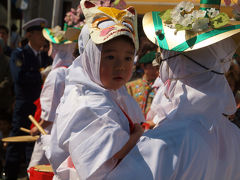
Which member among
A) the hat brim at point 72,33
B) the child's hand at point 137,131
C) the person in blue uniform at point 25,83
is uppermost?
the hat brim at point 72,33

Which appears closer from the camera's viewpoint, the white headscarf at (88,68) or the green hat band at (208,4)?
the green hat band at (208,4)

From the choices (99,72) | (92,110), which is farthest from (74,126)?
(99,72)

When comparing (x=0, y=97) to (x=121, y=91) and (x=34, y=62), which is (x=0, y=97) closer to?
(x=34, y=62)

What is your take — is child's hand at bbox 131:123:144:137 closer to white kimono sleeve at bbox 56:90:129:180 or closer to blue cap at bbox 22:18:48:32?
white kimono sleeve at bbox 56:90:129:180

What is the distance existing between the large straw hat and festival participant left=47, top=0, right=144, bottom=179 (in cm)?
23

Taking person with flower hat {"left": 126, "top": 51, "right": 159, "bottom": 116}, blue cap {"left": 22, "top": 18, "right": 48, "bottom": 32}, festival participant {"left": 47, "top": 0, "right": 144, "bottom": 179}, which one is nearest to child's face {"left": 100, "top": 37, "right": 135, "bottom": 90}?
festival participant {"left": 47, "top": 0, "right": 144, "bottom": 179}

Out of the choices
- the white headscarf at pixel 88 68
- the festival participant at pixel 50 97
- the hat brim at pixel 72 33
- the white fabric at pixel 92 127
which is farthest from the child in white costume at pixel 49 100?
the white fabric at pixel 92 127

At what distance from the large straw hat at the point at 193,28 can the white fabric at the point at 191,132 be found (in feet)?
0.30

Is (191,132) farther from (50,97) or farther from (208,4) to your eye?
(50,97)

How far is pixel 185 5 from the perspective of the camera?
1908 mm

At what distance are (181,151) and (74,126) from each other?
20.6 inches

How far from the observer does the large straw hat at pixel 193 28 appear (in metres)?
1.79

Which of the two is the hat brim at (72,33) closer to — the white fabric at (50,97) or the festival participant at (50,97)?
the festival participant at (50,97)

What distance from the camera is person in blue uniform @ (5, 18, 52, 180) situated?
5234 mm
